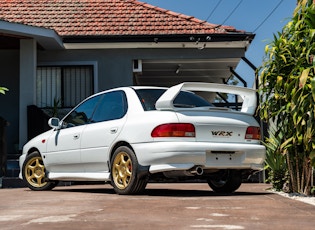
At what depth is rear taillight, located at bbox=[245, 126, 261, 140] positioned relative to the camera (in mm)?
7512

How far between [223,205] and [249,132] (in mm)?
1880

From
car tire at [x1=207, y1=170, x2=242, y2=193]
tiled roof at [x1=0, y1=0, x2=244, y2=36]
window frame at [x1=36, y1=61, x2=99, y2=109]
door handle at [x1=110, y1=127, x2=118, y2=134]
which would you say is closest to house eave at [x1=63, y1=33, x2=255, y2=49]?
tiled roof at [x1=0, y1=0, x2=244, y2=36]

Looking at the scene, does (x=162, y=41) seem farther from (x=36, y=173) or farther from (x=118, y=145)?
(x=118, y=145)

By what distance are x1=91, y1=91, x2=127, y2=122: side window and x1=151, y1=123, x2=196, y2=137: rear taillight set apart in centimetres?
83

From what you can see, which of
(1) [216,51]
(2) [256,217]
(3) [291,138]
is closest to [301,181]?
(3) [291,138]

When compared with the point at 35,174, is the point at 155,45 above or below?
above

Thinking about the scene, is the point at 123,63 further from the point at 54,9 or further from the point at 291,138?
the point at 291,138

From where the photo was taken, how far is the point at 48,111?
1559 centimetres

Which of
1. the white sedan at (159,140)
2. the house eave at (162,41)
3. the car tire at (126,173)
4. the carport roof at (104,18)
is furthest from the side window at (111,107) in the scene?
the carport roof at (104,18)

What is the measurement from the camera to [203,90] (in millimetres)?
7484

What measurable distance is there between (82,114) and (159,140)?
202cm

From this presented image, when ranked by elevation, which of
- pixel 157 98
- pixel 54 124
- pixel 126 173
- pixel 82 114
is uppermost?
pixel 157 98

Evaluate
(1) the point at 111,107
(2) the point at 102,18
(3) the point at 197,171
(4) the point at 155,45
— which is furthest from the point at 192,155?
(2) the point at 102,18

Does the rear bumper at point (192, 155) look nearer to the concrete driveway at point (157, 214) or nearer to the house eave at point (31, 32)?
the concrete driveway at point (157, 214)
